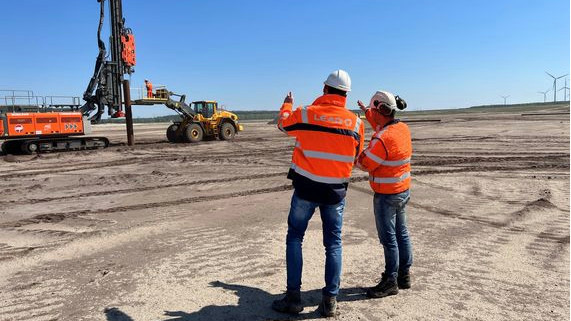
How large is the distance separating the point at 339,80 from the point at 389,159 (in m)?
0.88

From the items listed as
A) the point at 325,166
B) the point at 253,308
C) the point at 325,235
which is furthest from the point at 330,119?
the point at 253,308

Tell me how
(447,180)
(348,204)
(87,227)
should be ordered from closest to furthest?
(87,227), (348,204), (447,180)

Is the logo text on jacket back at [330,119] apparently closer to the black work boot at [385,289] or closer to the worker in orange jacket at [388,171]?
the worker in orange jacket at [388,171]

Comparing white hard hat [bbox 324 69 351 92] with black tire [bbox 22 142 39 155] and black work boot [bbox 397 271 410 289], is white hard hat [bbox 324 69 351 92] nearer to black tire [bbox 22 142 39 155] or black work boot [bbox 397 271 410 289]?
black work boot [bbox 397 271 410 289]

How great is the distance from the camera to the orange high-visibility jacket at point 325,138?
10.8ft

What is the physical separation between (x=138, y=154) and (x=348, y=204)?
12321 millimetres

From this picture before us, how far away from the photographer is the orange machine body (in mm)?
16359

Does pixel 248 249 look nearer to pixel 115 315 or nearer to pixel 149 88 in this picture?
pixel 115 315

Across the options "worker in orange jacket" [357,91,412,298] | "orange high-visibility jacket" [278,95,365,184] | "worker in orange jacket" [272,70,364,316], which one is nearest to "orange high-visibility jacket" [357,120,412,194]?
"worker in orange jacket" [357,91,412,298]

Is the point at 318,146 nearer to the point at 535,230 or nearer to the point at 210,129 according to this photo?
the point at 535,230

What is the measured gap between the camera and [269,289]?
4.11 m

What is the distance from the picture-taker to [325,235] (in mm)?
3525

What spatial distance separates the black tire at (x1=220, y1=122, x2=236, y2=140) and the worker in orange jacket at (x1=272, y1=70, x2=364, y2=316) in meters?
20.4

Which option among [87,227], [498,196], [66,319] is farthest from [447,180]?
[66,319]
